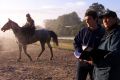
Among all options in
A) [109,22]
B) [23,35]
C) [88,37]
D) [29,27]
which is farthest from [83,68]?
[23,35]

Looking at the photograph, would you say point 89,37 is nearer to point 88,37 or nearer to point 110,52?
point 88,37

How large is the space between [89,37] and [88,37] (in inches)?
0.7

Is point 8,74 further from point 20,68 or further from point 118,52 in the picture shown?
point 118,52

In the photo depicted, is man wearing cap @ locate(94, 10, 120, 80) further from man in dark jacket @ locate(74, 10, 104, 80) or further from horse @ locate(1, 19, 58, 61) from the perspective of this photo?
horse @ locate(1, 19, 58, 61)

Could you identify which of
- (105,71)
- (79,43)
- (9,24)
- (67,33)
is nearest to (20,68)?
(9,24)

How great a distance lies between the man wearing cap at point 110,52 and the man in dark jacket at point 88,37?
2.29ft

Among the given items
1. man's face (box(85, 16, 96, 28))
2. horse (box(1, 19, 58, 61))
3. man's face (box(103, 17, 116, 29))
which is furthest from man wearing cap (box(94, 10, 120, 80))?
horse (box(1, 19, 58, 61))

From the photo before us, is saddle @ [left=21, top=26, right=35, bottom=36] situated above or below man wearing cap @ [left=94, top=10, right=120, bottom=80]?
below

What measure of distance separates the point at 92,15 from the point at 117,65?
1263mm

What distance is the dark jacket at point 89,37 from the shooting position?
5.56m

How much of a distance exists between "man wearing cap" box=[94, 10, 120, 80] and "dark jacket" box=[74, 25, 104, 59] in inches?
29.4

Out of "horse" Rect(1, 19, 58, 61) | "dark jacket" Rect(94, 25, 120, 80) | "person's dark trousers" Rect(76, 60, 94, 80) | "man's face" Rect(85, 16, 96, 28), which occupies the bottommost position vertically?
"horse" Rect(1, 19, 58, 61)

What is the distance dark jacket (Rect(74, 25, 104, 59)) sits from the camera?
5562mm

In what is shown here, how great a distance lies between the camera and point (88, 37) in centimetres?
563
